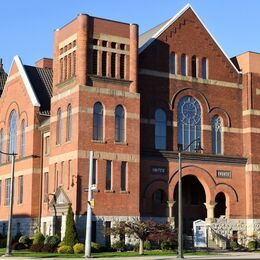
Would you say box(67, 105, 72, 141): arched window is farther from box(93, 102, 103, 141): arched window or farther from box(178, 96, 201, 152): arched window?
box(178, 96, 201, 152): arched window

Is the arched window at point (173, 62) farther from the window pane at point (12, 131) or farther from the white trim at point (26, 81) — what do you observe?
the window pane at point (12, 131)

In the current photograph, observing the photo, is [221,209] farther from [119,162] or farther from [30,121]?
[30,121]

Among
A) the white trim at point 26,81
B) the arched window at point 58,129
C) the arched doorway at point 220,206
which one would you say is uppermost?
the white trim at point 26,81

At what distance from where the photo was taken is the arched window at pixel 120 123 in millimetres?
50562

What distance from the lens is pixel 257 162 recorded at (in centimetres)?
5675

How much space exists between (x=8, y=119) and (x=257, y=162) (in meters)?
25.4

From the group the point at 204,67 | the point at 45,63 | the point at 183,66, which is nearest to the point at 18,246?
the point at 183,66

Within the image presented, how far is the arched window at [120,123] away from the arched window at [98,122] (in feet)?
4.72

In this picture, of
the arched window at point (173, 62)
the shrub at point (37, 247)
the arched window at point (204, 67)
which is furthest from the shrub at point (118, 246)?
the arched window at point (204, 67)

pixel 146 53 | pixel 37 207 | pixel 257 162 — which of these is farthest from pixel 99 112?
pixel 257 162

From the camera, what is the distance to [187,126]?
55188mm

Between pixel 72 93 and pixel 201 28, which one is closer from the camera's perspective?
pixel 72 93

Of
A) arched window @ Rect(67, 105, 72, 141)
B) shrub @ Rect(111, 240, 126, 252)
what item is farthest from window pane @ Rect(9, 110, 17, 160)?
shrub @ Rect(111, 240, 126, 252)

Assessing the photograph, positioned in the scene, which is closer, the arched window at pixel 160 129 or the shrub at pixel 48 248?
the shrub at pixel 48 248
